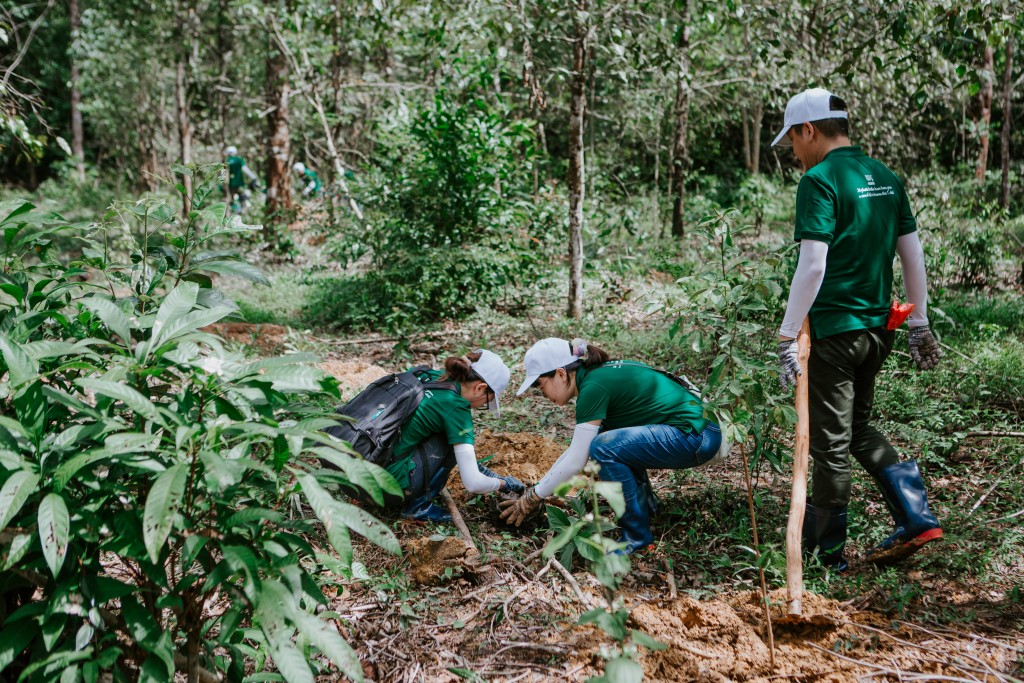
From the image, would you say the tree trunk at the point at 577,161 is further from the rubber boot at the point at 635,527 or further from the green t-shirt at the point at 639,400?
the rubber boot at the point at 635,527

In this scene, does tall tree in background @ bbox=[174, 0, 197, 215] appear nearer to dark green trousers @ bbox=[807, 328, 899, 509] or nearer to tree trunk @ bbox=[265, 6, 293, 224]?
tree trunk @ bbox=[265, 6, 293, 224]

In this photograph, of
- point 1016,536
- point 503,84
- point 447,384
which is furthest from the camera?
point 503,84

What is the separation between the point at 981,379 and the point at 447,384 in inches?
127

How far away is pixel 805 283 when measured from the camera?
2883mm

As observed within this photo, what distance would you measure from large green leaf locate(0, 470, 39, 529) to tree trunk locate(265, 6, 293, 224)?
9.13 m

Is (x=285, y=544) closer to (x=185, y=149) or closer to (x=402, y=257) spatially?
(x=402, y=257)

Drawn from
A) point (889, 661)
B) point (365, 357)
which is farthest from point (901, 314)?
point (365, 357)

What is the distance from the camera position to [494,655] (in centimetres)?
263

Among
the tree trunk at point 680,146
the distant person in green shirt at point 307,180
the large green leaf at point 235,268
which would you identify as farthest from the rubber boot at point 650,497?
the distant person in green shirt at point 307,180

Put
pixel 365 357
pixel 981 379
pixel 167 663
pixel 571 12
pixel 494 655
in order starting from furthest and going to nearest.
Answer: pixel 365 357 < pixel 571 12 < pixel 981 379 < pixel 494 655 < pixel 167 663

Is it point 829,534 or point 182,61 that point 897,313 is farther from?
point 182,61

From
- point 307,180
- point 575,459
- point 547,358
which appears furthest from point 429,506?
point 307,180

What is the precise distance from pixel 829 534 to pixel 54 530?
271 centimetres

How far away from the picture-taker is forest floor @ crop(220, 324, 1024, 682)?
7.93 ft
